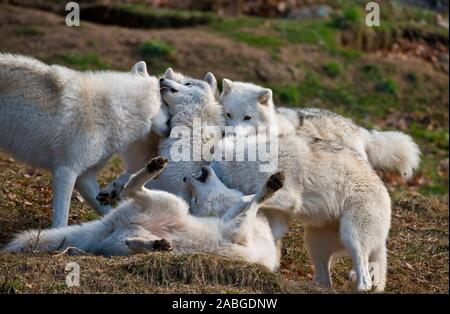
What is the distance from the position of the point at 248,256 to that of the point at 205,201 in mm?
623

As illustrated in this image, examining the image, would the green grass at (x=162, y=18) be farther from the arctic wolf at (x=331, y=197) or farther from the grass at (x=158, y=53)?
the arctic wolf at (x=331, y=197)

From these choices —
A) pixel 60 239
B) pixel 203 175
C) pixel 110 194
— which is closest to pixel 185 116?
pixel 203 175

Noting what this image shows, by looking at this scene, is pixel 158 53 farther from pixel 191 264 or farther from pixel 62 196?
pixel 191 264

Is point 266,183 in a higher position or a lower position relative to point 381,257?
higher

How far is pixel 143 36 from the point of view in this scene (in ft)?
50.7

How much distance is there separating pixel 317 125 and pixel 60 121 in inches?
107

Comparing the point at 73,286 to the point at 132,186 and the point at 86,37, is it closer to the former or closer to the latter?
the point at 132,186

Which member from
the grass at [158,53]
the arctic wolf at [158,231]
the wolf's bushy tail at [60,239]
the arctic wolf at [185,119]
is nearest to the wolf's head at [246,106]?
the arctic wolf at [185,119]

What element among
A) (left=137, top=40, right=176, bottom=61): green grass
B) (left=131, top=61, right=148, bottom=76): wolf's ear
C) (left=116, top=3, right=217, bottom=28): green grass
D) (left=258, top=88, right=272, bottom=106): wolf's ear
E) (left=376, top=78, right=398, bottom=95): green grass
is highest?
(left=131, top=61, right=148, bottom=76): wolf's ear

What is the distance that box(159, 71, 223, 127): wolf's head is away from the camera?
7.34 meters

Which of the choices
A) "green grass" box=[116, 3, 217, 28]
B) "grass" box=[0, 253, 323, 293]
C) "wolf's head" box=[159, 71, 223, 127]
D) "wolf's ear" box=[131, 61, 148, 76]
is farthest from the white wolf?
"green grass" box=[116, 3, 217, 28]

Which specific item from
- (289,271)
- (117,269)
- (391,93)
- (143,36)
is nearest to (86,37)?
(143,36)

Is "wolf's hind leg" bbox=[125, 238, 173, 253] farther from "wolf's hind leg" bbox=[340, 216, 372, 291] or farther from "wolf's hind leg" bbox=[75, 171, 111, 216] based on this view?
"wolf's hind leg" bbox=[340, 216, 372, 291]

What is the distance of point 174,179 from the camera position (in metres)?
7.05
